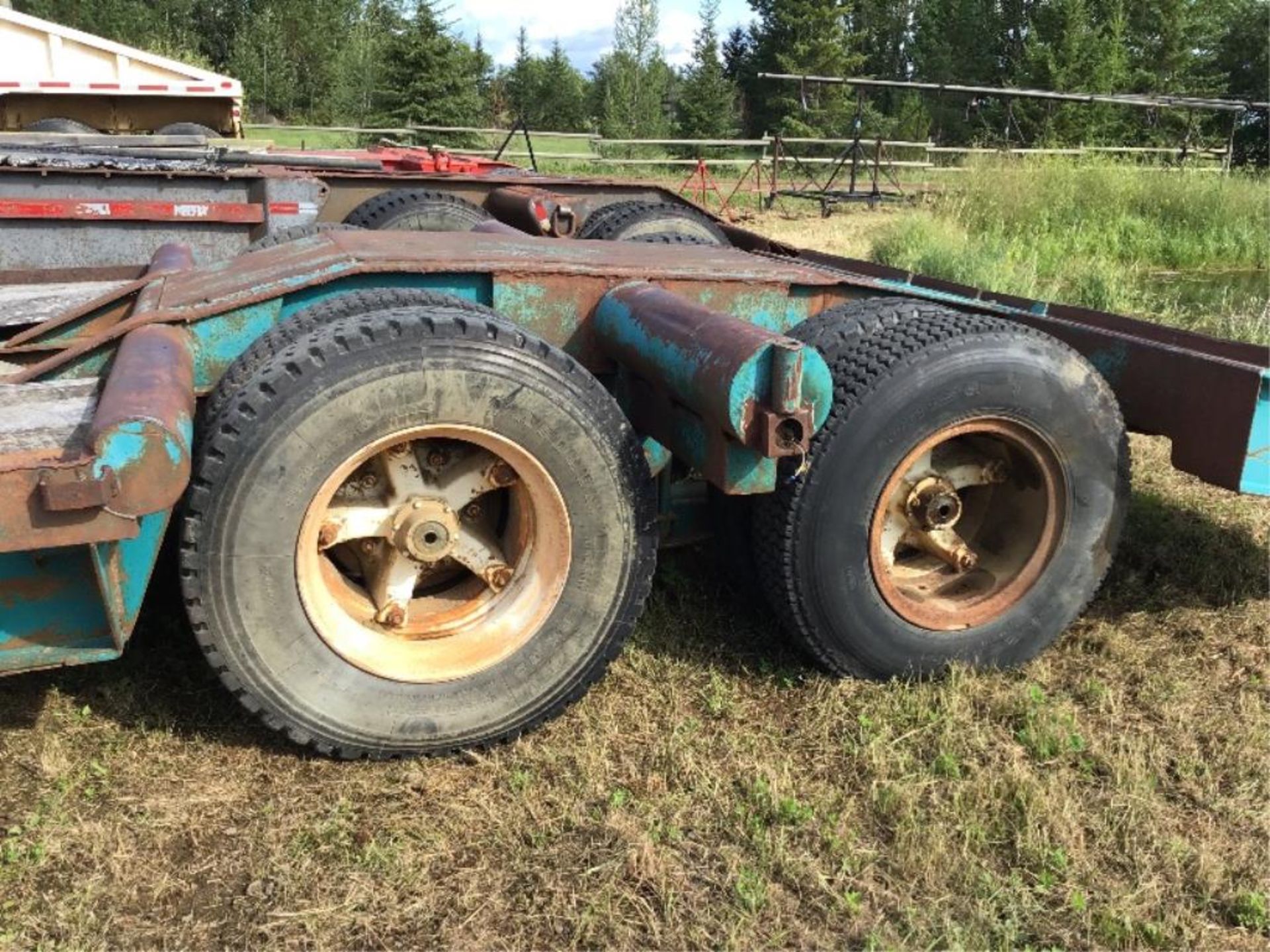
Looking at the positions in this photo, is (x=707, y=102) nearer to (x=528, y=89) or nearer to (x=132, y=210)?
(x=528, y=89)

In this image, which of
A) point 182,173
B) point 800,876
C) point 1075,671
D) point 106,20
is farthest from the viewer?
point 106,20

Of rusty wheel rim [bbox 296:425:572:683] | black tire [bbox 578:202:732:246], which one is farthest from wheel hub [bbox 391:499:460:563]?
black tire [bbox 578:202:732:246]

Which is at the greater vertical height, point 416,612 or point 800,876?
point 416,612

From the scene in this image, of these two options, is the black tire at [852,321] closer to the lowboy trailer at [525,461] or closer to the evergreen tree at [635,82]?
the lowboy trailer at [525,461]

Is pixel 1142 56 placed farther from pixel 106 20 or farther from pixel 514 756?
pixel 514 756

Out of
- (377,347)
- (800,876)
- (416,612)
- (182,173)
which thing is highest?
(182,173)

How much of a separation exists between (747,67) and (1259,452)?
54035mm

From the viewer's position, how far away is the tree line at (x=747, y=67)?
37156mm

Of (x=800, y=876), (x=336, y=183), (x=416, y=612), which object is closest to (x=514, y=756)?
(x=416, y=612)

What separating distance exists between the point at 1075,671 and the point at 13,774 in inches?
112

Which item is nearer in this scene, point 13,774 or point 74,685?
point 13,774

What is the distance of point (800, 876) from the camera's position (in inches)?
93.5

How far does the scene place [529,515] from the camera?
2822 mm

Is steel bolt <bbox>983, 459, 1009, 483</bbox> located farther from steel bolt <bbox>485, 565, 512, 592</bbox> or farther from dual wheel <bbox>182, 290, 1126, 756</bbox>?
steel bolt <bbox>485, 565, 512, 592</bbox>
